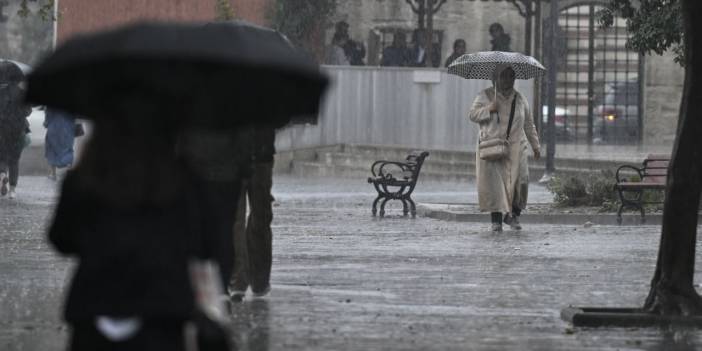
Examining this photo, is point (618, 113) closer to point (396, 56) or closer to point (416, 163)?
point (396, 56)

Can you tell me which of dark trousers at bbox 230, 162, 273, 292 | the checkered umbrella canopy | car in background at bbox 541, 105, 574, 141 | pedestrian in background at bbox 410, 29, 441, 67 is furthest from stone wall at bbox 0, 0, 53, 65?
dark trousers at bbox 230, 162, 273, 292

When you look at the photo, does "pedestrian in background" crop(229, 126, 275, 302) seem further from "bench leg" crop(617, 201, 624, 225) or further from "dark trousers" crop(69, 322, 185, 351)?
"bench leg" crop(617, 201, 624, 225)

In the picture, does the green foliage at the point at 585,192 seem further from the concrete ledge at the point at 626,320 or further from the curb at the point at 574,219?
the concrete ledge at the point at 626,320

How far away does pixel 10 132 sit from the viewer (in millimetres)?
26484

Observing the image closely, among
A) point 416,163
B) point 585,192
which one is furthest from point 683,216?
point 416,163

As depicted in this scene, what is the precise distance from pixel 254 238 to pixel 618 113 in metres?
34.4

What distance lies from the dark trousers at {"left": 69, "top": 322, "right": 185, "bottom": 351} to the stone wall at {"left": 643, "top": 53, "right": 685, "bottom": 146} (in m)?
40.6

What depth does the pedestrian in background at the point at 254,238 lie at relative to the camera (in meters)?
12.3

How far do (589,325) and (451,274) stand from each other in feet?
12.0

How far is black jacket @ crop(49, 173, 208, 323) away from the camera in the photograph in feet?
17.5

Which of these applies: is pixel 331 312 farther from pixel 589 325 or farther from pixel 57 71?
pixel 57 71

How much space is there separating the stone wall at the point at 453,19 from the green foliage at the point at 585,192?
903 inches

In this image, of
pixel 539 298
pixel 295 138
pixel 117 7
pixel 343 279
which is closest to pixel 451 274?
pixel 343 279

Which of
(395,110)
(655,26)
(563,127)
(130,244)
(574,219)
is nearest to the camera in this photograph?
(130,244)
